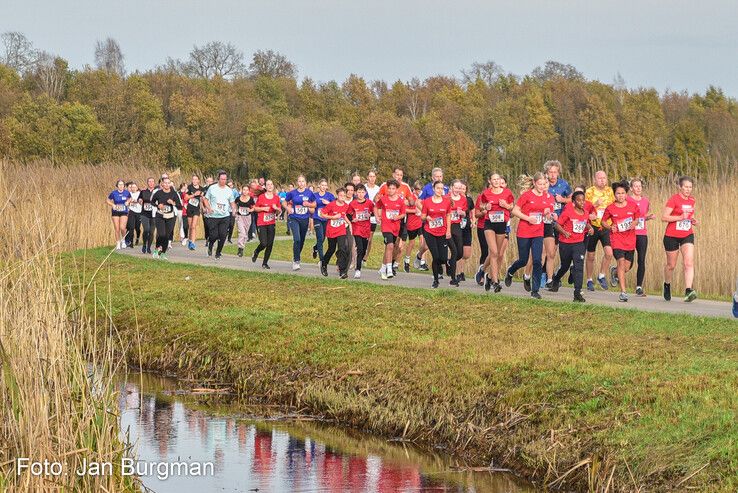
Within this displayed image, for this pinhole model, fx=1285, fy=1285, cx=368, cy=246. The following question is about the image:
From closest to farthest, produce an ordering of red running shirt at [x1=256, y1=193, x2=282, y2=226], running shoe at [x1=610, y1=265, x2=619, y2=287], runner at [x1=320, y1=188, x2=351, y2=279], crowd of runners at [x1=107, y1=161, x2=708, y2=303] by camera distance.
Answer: crowd of runners at [x1=107, y1=161, x2=708, y2=303] → running shoe at [x1=610, y1=265, x2=619, y2=287] → runner at [x1=320, y1=188, x2=351, y2=279] → red running shirt at [x1=256, y1=193, x2=282, y2=226]

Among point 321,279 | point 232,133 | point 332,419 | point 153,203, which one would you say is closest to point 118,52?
point 232,133

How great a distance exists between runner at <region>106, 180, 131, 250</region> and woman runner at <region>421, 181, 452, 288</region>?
1143cm

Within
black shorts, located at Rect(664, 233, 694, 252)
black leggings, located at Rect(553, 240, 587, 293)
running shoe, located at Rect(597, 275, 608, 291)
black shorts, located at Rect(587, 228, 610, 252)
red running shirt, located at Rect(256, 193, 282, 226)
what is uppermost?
red running shirt, located at Rect(256, 193, 282, 226)

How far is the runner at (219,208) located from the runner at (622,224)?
1081 cm

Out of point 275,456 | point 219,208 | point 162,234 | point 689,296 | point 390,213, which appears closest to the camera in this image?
point 275,456

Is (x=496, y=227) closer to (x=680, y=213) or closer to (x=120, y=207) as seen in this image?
(x=680, y=213)

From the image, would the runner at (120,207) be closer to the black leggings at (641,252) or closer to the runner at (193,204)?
the runner at (193,204)

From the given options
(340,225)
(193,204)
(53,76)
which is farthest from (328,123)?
(340,225)

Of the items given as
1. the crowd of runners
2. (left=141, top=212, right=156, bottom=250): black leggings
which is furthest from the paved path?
(left=141, top=212, right=156, bottom=250): black leggings

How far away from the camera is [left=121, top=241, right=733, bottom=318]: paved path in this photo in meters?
17.8

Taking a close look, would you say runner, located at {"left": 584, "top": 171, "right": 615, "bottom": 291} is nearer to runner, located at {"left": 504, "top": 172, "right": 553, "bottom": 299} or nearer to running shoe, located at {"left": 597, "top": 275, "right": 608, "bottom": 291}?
running shoe, located at {"left": 597, "top": 275, "right": 608, "bottom": 291}

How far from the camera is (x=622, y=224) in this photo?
19312 millimetres

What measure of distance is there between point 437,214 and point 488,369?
8489 millimetres

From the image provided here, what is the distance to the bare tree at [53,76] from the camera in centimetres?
7412
